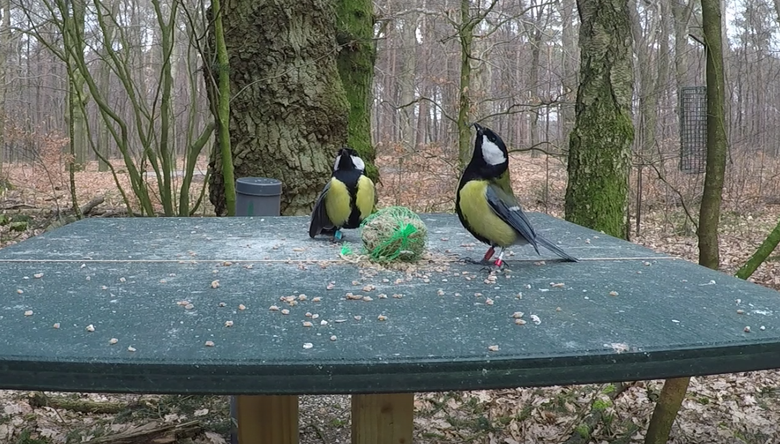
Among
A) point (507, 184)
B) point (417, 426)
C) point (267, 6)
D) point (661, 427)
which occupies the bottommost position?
point (417, 426)

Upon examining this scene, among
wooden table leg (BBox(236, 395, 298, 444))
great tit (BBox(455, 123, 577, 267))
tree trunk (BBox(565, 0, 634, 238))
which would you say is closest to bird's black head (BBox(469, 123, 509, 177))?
great tit (BBox(455, 123, 577, 267))

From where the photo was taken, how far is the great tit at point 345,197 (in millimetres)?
2826

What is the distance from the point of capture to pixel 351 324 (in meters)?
1.64

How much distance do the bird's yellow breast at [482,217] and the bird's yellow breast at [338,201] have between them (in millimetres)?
670

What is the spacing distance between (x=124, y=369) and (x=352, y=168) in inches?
64.5

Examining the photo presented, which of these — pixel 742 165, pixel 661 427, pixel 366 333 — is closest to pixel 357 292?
pixel 366 333

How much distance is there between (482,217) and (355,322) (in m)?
0.75

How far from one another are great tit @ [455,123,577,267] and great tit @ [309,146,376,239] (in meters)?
0.63

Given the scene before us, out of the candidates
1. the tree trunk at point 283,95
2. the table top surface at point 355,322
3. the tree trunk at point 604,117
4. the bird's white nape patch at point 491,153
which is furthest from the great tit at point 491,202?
the tree trunk at point 604,117

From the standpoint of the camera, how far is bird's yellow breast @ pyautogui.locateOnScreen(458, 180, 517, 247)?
2230mm

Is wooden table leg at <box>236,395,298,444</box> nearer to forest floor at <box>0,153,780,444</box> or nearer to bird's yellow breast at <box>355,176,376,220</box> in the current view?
bird's yellow breast at <box>355,176,376,220</box>

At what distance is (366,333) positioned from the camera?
1.57 meters

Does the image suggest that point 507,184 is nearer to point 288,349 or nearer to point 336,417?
point 288,349

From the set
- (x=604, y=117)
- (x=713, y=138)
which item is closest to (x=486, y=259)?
(x=713, y=138)
